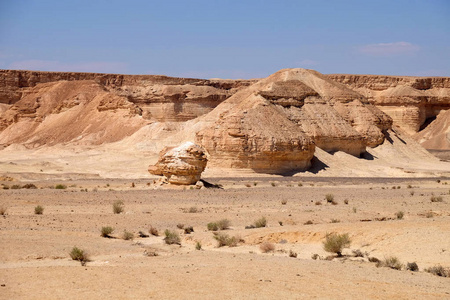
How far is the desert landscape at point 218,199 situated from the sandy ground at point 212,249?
2.0 inches

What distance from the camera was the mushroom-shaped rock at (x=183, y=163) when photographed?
28766 mm

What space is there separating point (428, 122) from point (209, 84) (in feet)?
97.4

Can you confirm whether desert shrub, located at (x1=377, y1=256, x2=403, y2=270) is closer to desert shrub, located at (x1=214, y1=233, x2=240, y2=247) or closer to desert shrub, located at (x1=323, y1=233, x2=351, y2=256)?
desert shrub, located at (x1=323, y1=233, x2=351, y2=256)

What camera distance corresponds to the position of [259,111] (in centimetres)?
4153

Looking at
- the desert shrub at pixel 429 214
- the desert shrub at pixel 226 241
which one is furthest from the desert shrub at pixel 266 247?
the desert shrub at pixel 429 214

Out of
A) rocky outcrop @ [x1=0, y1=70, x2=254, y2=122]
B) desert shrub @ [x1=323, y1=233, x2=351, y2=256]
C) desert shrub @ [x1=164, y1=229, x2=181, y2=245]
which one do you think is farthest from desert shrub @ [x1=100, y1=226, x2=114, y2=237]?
rocky outcrop @ [x1=0, y1=70, x2=254, y2=122]

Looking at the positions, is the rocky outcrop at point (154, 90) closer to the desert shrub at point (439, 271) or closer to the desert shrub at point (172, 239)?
the desert shrub at point (172, 239)

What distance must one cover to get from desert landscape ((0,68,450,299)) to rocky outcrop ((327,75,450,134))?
17620mm

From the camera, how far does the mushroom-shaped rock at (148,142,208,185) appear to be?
94.4ft

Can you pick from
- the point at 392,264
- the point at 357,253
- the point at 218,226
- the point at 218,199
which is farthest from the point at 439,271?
the point at 218,199

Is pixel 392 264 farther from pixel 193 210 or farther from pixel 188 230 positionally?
Result: pixel 193 210

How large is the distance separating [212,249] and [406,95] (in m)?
76.2

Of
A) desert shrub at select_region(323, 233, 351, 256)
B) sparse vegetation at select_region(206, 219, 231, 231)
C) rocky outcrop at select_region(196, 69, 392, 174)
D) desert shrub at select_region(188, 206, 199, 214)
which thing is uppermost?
rocky outcrop at select_region(196, 69, 392, 174)

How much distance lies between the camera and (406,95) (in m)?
86.4
